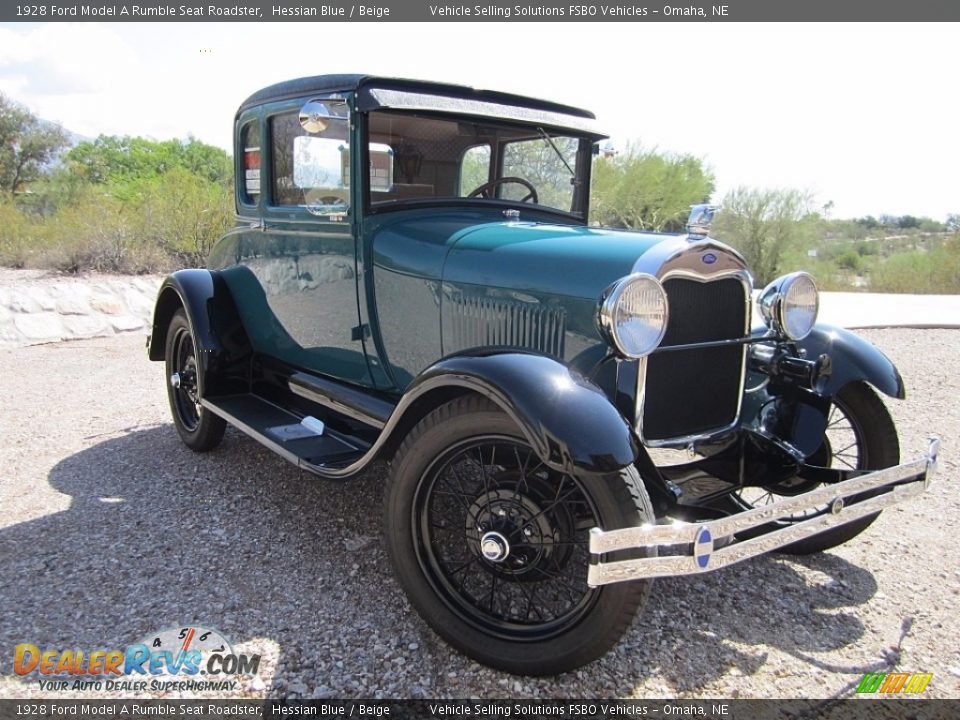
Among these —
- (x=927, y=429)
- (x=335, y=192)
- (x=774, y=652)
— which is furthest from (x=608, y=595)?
(x=927, y=429)

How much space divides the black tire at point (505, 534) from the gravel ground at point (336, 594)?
132 millimetres

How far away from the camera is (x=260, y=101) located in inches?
151

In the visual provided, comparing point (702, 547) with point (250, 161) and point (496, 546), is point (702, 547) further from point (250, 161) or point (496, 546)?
point (250, 161)

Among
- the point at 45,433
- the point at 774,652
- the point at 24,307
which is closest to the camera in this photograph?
the point at 774,652

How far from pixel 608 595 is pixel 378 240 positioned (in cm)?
185

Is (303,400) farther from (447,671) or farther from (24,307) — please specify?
(24,307)

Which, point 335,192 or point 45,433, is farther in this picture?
point 45,433

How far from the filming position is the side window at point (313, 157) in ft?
9.93

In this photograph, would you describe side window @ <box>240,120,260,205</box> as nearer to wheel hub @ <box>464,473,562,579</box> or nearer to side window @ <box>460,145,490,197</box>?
side window @ <box>460,145,490,197</box>

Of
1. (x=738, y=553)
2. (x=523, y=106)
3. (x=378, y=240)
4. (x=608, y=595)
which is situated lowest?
(x=608, y=595)

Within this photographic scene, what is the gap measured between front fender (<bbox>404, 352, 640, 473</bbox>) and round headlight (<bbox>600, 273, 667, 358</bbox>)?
21 centimetres

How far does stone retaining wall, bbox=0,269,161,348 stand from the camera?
7.46 meters

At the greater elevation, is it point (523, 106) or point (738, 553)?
point (523, 106)

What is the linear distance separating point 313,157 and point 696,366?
6.81ft
